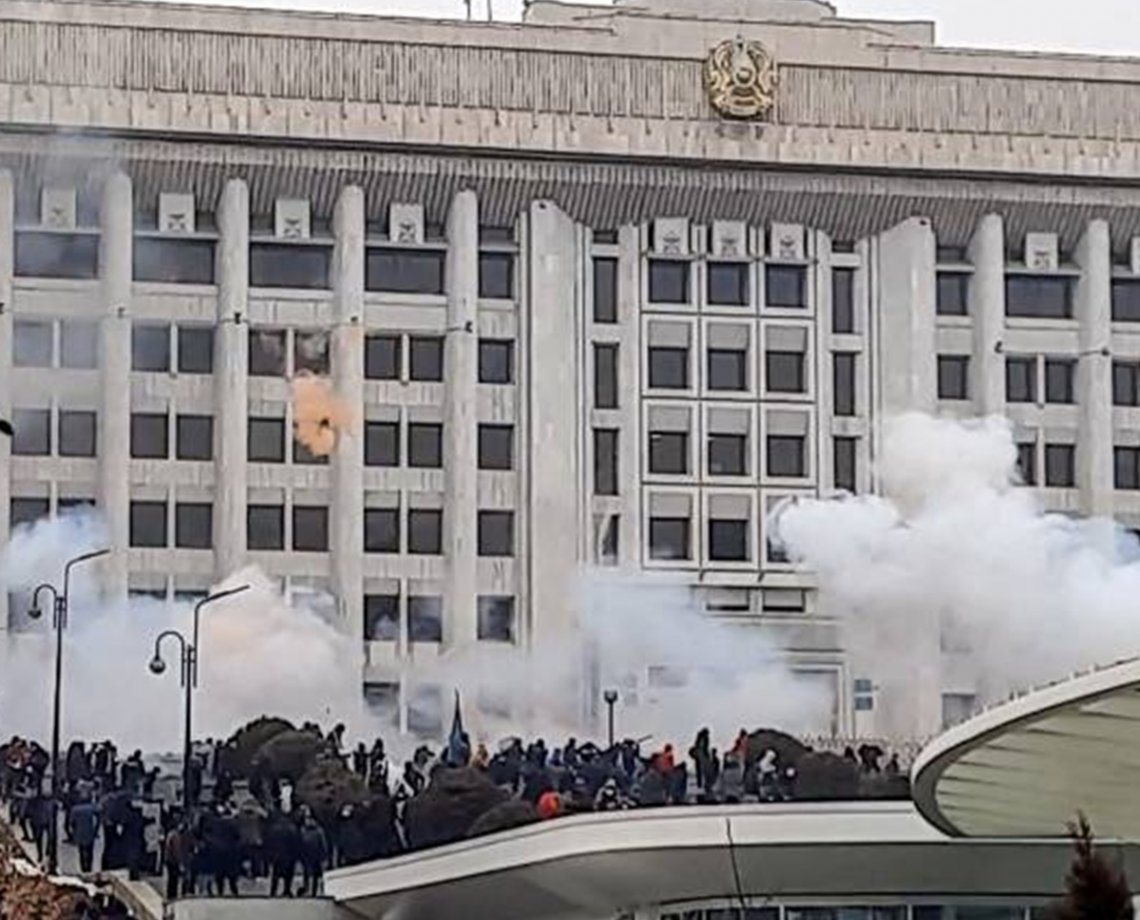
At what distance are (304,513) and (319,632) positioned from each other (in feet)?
10.0

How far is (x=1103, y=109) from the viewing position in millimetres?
80062

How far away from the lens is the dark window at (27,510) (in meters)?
75.2

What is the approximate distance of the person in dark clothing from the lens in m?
48.2

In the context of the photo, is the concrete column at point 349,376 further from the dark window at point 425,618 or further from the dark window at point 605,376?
the dark window at point 605,376

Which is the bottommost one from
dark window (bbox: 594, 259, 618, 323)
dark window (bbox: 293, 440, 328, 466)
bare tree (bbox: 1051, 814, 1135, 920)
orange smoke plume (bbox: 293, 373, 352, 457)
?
bare tree (bbox: 1051, 814, 1135, 920)

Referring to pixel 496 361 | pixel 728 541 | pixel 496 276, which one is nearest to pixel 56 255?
pixel 496 276

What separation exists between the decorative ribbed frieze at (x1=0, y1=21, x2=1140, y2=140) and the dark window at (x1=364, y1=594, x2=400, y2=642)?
33.6 ft

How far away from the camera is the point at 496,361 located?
78125 mm

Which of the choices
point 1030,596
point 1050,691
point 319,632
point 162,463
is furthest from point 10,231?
point 1050,691

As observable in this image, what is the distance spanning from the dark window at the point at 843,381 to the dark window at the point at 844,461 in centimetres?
63

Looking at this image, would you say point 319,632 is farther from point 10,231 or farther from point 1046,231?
point 1046,231

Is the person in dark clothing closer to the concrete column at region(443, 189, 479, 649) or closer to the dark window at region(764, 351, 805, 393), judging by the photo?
the concrete column at region(443, 189, 479, 649)

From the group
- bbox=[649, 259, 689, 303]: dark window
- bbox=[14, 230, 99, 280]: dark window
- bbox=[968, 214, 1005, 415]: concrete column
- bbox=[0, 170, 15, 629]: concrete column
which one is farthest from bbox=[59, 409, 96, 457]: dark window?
bbox=[968, 214, 1005, 415]: concrete column

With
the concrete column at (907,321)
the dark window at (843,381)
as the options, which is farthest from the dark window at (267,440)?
the concrete column at (907,321)
